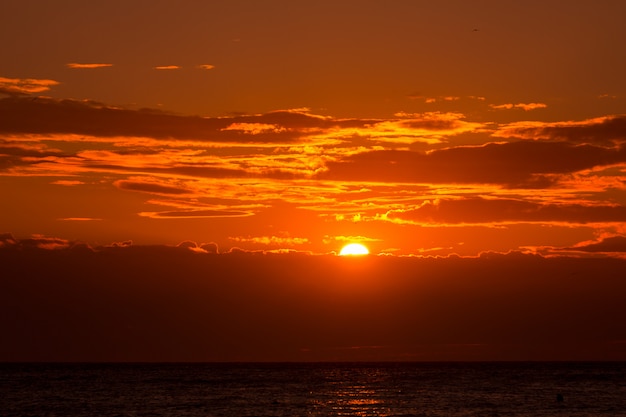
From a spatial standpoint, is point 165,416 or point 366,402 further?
point 366,402

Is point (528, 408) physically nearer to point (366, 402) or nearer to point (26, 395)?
point (366, 402)

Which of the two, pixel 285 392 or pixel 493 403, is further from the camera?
pixel 285 392

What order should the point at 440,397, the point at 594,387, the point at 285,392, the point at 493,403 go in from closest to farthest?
the point at 493,403 → the point at 440,397 → the point at 285,392 → the point at 594,387

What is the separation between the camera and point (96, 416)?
106500 millimetres

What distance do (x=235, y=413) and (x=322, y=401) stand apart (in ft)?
80.6

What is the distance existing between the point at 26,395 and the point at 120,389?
2251 cm

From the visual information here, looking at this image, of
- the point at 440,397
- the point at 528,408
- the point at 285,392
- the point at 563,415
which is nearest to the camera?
the point at 563,415

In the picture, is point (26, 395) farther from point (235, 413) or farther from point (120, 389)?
point (235, 413)

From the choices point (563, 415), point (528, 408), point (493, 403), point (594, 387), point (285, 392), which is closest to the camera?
point (563, 415)

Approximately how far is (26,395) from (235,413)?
168ft

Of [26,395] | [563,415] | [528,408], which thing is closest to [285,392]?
[26,395]

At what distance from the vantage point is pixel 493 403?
122750mm

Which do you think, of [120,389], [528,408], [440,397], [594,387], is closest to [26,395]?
[120,389]

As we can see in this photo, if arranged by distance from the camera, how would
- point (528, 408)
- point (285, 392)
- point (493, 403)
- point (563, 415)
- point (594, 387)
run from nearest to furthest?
point (563, 415)
point (528, 408)
point (493, 403)
point (285, 392)
point (594, 387)
